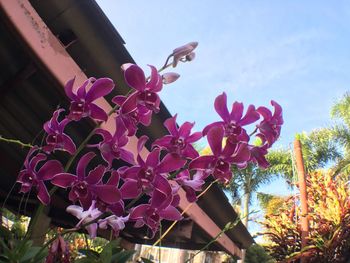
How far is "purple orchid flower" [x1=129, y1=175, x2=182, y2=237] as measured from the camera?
729mm

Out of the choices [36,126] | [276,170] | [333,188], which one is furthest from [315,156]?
[36,126]

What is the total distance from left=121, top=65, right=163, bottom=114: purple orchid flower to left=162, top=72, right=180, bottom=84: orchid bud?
0.16 feet

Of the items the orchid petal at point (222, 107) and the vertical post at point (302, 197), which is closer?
the orchid petal at point (222, 107)

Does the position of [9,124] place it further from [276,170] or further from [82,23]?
[276,170]

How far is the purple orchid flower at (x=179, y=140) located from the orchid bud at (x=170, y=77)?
8cm

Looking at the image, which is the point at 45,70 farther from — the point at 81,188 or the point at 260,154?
the point at 260,154

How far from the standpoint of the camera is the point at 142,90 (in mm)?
743

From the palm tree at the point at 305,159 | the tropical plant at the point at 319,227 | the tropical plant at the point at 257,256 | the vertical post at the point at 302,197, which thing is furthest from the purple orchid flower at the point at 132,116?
the palm tree at the point at 305,159

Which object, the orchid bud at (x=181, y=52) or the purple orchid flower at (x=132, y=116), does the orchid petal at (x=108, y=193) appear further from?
the orchid bud at (x=181, y=52)

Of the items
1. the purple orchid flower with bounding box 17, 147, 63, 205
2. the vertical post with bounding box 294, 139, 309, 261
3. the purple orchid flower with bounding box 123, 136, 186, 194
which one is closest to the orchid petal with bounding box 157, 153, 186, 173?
the purple orchid flower with bounding box 123, 136, 186, 194

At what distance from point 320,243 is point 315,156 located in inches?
604

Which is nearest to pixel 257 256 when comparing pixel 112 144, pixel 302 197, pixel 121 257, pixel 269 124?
pixel 302 197

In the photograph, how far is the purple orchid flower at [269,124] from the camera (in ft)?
2.79

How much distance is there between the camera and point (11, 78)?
5.29 feet
